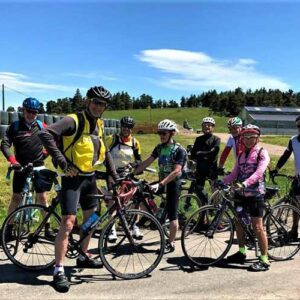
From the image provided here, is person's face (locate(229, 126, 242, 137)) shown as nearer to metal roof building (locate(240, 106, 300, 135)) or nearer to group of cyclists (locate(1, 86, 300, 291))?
group of cyclists (locate(1, 86, 300, 291))

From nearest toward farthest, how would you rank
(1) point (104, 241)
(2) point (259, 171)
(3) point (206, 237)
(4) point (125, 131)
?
(1) point (104, 241) → (2) point (259, 171) → (3) point (206, 237) → (4) point (125, 131)

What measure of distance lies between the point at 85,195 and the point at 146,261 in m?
1.28

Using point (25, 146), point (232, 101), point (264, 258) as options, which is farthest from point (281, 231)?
point (232, 101)

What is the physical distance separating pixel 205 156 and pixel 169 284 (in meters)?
3.34

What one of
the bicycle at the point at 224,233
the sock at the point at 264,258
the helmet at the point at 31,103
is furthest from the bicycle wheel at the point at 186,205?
the helmet at the point at 31,103

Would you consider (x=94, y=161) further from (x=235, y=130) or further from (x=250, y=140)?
(x=235, y=130)

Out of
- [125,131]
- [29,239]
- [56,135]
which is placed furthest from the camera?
[125,131]

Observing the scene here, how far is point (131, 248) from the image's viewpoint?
5684 millimetres

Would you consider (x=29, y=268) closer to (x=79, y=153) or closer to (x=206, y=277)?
(x=79, y=153)

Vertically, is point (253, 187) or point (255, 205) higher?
point (253, 187)

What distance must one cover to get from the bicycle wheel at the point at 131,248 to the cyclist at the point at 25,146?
1.40 meters

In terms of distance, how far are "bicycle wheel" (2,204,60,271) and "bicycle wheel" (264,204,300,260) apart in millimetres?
3068

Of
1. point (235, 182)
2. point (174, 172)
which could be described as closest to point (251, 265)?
point (235, 182)

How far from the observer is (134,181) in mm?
5816
